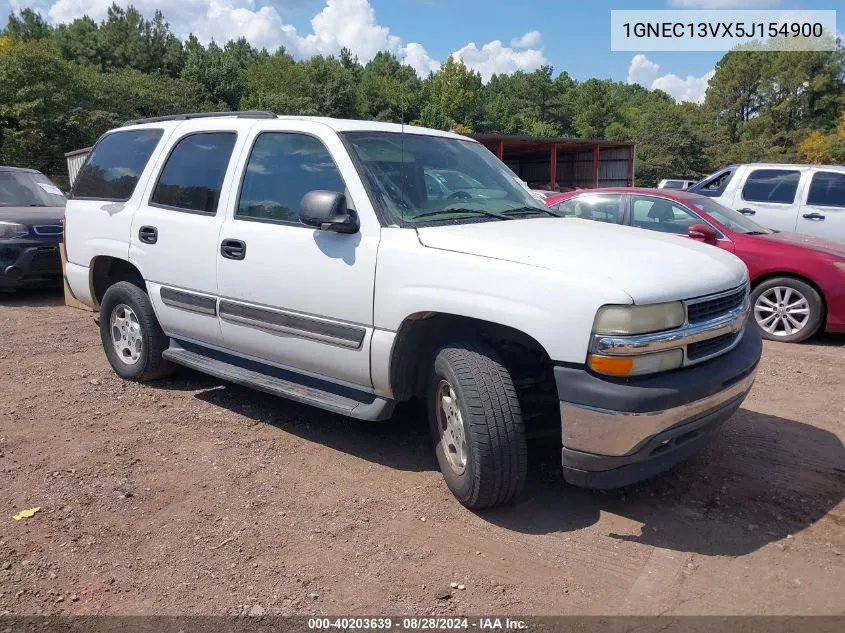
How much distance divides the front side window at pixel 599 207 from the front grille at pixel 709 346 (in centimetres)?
465

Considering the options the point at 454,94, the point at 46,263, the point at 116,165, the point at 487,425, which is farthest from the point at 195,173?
the point at 454,94

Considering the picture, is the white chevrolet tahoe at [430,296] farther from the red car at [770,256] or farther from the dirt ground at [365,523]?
the red car at [770,256]

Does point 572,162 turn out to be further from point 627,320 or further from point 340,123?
point 627,320

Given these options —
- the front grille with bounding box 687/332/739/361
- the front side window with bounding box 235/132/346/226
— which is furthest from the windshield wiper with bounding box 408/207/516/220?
the front grille with bounding box 687/332/739/361

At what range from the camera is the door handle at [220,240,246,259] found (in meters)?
4.26

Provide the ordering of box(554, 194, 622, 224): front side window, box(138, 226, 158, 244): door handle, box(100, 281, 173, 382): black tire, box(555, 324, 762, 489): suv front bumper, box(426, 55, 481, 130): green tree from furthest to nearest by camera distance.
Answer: box(426, 55, 481, 130): green tree
box(554, 194, 622, 224): front side window
box(100, 281, 173, 382): black tire
box(138, 226, 158, 244): door handle
box(555, 324, 762, 489): suv front bumper

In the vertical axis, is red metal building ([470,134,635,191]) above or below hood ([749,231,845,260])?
above

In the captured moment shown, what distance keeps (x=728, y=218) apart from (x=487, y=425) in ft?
18.9

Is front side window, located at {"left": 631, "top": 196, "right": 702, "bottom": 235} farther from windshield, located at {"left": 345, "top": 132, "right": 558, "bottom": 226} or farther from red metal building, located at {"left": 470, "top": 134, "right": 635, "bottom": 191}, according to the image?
red metal building, located at {"left": 470, "top": 134, "right": 635, "bottom": 191}

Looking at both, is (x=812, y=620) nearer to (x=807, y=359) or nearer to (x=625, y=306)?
(x=625, y=306)

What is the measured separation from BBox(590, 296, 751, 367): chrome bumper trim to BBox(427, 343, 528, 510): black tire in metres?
0.52

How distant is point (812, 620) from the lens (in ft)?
8.81

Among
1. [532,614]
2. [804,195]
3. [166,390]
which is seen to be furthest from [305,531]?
[804,195]

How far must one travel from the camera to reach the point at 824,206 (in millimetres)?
9641
